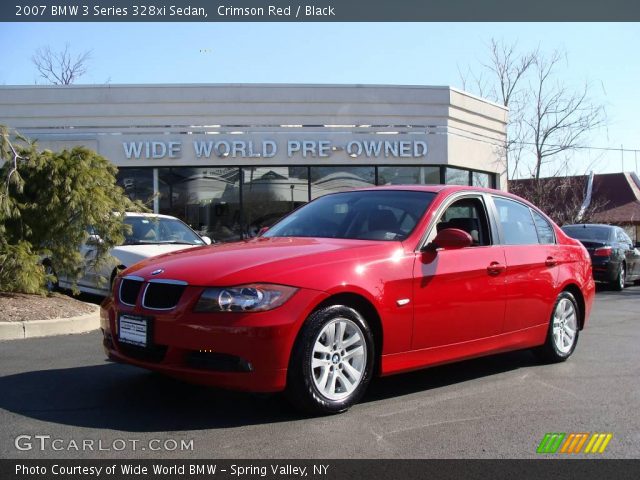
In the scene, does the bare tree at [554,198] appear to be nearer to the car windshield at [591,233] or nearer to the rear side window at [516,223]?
the car windshield at [591,233]

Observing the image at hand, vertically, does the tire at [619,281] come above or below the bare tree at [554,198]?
below

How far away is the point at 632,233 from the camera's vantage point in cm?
3544

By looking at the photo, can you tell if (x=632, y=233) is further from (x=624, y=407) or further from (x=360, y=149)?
(x=624, y=407)

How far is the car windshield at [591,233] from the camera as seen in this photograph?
1573 centimetres

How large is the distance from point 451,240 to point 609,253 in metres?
11.5

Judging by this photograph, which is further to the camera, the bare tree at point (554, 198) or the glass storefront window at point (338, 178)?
the bare tree at point (554, 198)

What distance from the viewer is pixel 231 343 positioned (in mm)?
4121

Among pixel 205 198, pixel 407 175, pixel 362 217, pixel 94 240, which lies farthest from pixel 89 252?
pixel 407 175

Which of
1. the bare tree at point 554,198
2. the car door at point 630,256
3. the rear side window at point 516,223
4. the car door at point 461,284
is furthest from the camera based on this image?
the bare tree at point 554,198

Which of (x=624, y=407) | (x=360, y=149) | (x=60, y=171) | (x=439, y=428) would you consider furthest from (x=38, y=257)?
(x=360, y=149)

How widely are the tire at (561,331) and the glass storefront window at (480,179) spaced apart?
596 inches

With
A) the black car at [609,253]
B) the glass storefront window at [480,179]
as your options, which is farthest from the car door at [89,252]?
the glass storefront window at [480,179]

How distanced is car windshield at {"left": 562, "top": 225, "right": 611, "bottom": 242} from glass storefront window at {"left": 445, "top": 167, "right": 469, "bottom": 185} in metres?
4.70
